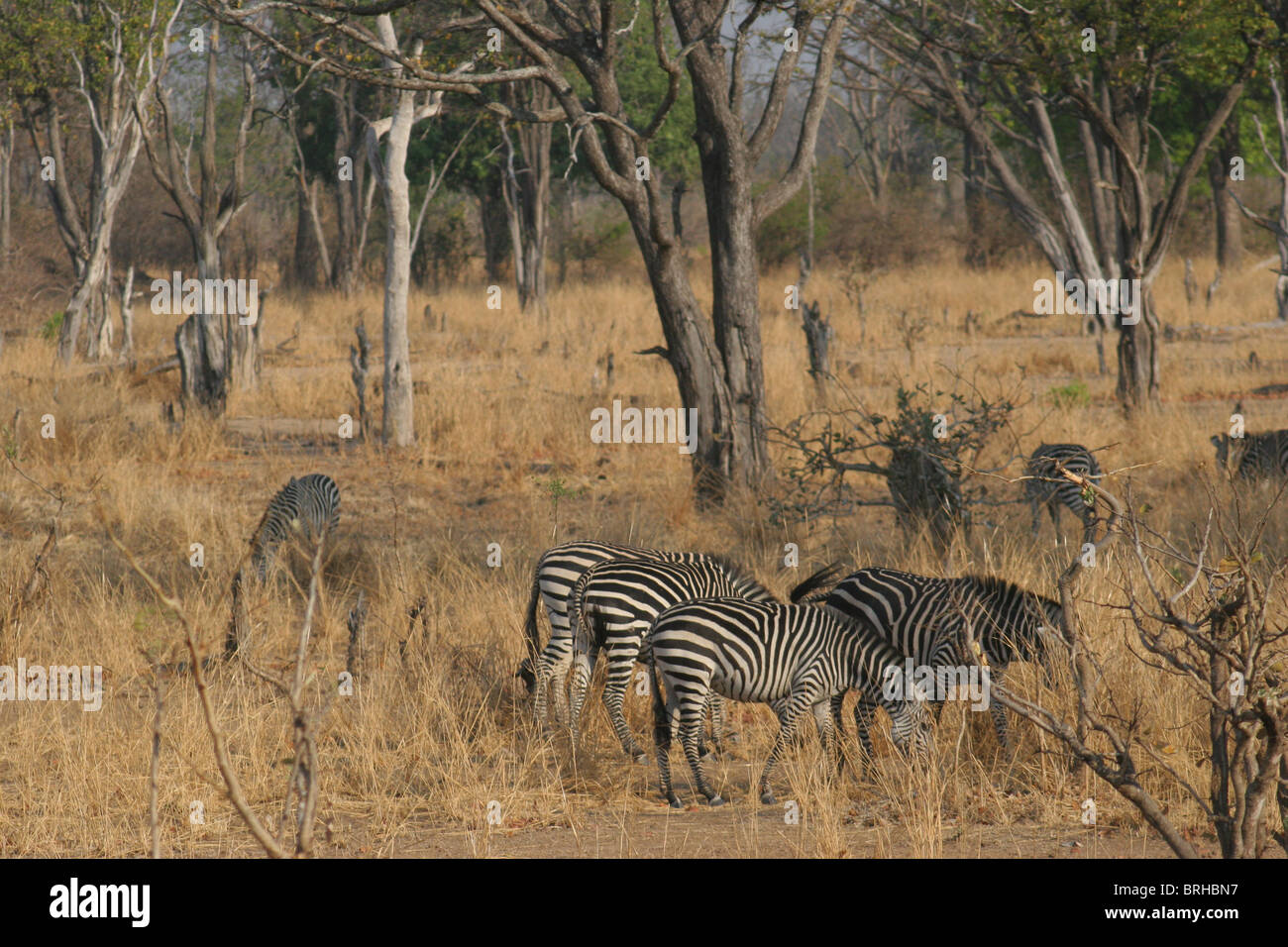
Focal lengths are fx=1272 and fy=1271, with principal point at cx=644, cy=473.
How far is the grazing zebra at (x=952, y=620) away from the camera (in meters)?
5.47

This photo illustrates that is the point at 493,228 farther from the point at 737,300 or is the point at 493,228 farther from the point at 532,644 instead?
the point at 532,644

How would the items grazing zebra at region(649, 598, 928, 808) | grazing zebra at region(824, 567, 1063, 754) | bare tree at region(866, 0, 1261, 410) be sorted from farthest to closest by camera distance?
bare tree at region(866, 0, 1261, 410) → grazing zebra at region(824, 567, 1063, 754) → grazing zebra at region(649, 598, 928, 808)

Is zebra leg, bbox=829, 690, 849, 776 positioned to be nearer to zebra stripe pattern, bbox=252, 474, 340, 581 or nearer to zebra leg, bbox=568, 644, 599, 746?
zebra leg, bbox=568, 644, 599, 746

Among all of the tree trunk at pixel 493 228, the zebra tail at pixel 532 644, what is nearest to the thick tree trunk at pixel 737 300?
the zebra tail at pixel 532 644

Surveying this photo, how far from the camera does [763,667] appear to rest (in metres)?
5.14

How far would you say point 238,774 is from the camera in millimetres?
5340

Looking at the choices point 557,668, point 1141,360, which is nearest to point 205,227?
point 557,668

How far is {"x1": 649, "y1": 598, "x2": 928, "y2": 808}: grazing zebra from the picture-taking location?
5.07 m

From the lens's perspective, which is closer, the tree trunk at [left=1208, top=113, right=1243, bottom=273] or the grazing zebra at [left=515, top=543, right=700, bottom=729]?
the grazing zebra at [left=515, top=543, right=700, bottom=729]

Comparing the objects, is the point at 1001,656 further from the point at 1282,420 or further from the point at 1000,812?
the point at 1282,420

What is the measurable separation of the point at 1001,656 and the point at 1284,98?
22.1 meters

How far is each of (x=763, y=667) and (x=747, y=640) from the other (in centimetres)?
13

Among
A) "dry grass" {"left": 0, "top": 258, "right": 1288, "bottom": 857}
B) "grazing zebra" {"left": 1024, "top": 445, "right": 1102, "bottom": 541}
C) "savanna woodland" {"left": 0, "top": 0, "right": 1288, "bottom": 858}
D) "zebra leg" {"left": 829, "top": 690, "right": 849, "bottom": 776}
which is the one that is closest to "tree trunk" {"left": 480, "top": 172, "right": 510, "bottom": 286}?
"savanna woodland" {"left": 0, "top": 0, "right": 1288, "bottom": 858}
